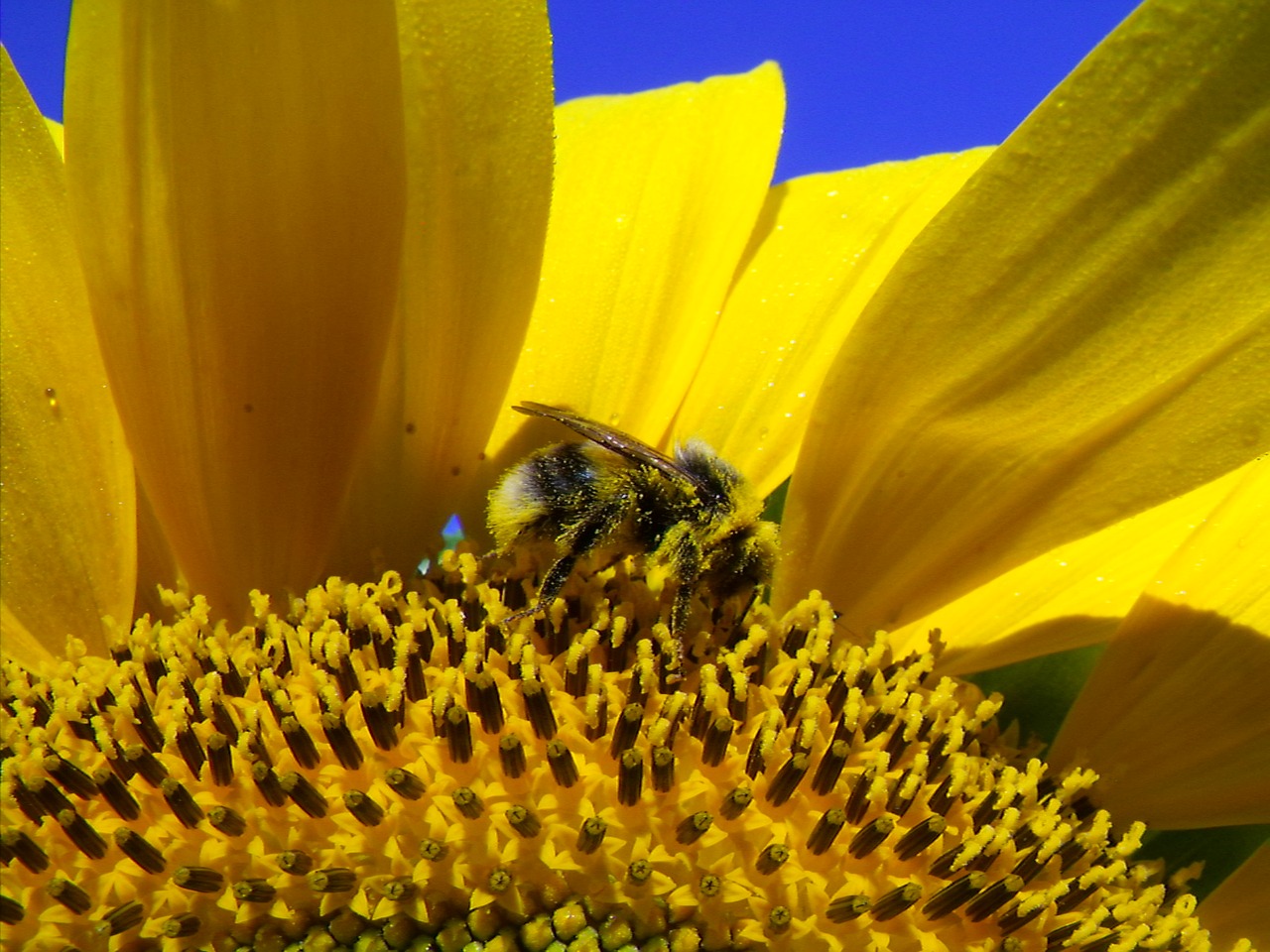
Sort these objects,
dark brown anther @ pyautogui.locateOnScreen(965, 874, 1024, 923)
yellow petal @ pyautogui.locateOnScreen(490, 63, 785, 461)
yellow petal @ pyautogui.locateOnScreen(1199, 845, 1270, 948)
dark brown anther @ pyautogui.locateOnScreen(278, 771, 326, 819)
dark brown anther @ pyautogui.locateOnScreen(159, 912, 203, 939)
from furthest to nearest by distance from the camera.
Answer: yellow petal @ pyautogui.locateOnScreen(490, 63, 785, 461), yellow petal @ pyautogui.locateOnScreen(1199, 845, 1270, 948), dark brown anther @ pyautogui.locateOnScreen(965, 874, 1024, 923), dark brown anther @ pyautogui.locateOnScreen(278, 771, 326, 819), dark brown anther @ pyautogui.locateOnScreen(159, 912, 203, 939)

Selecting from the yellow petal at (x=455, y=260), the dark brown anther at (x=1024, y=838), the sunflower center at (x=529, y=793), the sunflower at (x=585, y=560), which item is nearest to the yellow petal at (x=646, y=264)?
the sunflower at (x=585, y=560)

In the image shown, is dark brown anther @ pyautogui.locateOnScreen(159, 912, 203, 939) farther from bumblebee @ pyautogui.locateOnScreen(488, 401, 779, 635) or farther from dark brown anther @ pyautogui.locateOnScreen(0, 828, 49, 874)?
bumblebee @ pyautogui.locateOnScreen(488, 401, 779, 635)

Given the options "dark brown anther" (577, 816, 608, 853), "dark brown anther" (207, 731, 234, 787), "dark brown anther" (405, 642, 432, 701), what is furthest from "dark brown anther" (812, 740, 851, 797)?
"dark brown anther" (207, 731, 234, 787)

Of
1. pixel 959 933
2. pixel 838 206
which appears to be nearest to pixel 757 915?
pixel 959 933

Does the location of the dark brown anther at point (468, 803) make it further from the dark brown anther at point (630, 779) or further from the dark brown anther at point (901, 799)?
the dark brown anther at point (901, 799)

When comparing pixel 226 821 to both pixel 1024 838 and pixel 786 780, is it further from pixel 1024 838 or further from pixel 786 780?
pixel 1024 838

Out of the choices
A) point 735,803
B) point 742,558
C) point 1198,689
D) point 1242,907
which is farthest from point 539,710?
point 1242,907
